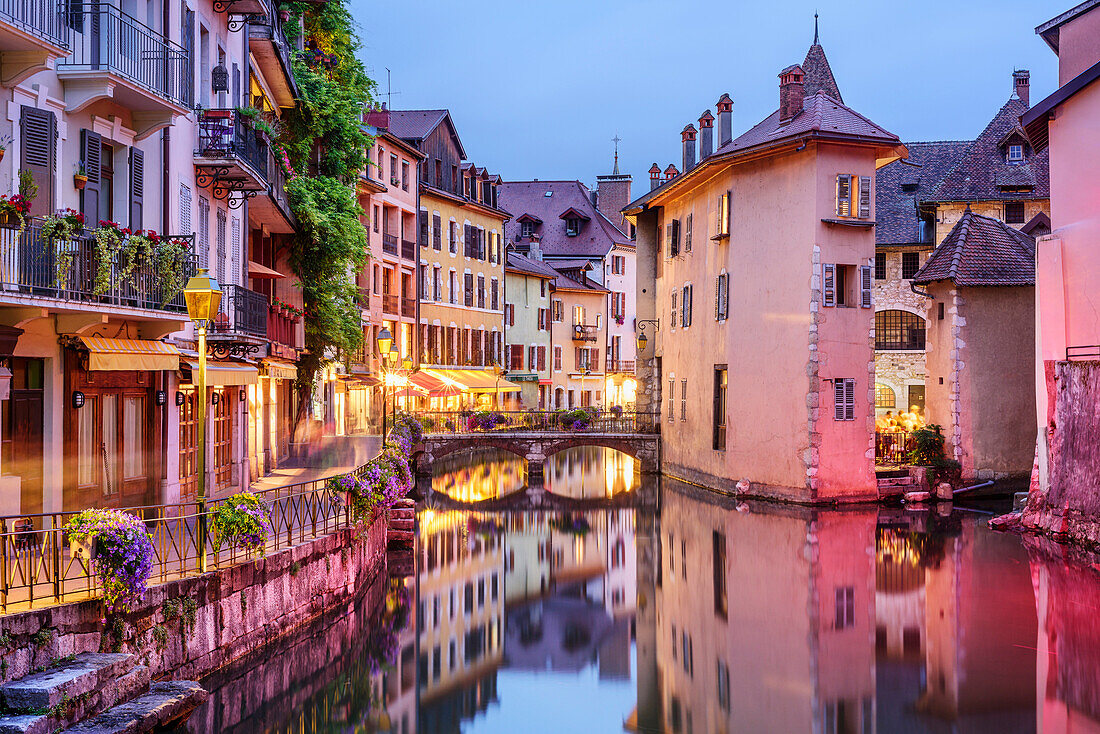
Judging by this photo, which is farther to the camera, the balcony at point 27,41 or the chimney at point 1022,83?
the chimney at point 1022,83

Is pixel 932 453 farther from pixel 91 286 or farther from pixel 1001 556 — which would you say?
pixel 91 286

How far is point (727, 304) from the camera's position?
1353 inches

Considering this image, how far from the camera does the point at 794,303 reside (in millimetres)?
31547

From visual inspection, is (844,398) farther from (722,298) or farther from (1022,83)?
(1022,83)

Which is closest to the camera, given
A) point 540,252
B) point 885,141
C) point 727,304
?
point 885,141

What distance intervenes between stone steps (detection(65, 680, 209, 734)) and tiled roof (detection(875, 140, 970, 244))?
40946 mm

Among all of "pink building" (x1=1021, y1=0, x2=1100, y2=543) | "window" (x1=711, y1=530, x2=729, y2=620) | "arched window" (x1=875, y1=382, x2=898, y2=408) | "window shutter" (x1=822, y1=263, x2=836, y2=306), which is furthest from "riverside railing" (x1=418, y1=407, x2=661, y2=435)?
"pink building" (x1=1021, y1=0, x2=1100, y2=543)

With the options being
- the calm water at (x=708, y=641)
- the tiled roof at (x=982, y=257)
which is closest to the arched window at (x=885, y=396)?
the tiled roof at (x=982, y=257)

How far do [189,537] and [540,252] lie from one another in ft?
190

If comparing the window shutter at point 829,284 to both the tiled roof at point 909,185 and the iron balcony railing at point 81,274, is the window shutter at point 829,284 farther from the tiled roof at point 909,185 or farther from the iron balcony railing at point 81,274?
the iron balcony railing at point 81,274

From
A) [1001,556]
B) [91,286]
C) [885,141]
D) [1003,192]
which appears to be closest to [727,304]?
[885,141]

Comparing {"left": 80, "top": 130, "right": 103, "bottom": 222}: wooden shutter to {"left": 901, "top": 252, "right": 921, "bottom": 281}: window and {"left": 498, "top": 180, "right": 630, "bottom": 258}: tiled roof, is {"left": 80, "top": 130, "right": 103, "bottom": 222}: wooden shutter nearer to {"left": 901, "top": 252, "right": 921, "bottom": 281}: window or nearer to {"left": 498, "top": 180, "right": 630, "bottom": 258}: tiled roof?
{"left": 901, "top": 252, "right": 921, "bottom": 281}: window

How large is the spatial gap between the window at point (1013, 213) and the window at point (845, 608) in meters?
29.8

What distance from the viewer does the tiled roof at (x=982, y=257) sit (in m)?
34.2
